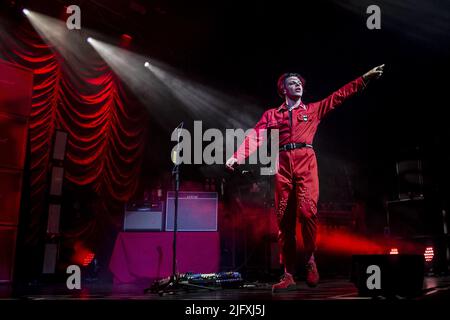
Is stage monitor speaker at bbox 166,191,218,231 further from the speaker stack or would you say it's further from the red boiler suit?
the speaker stack

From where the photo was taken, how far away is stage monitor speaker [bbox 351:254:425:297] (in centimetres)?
281

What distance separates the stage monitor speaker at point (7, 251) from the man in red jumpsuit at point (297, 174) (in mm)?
4379

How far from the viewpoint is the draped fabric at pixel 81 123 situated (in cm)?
711

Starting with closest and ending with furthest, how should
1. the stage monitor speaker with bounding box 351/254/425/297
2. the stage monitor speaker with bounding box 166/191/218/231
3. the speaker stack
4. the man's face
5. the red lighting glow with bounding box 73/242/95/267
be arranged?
the stage monitor speaker with bounding box 351/254/425/297 < the man's face < the stage monitor speaker with bounding box 166/191/218/231 < the speaker stack < the red lighting glow with bounding box 73/242/95/267

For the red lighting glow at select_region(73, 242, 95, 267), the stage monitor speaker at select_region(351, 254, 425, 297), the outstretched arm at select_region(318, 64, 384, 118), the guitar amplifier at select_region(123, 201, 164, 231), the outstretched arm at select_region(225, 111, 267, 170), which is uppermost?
the outstretched arm at select_region(318, 64, 384, 118)

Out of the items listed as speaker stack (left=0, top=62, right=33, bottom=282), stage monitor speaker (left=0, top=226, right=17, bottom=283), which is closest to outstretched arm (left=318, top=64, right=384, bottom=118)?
speaker stack (left=0, top=62, right=33, bottom=282)

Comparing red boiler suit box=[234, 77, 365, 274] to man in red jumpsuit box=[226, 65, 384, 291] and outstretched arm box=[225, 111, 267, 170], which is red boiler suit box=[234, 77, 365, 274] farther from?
outstretched arm box=[225, 111, 267, 170]

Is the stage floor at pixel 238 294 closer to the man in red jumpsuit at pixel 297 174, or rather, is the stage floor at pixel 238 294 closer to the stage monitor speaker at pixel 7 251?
the man in red jumpsuit at pixel 297 174

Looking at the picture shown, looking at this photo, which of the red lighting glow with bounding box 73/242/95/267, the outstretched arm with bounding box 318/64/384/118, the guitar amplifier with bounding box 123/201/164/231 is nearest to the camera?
the outstretched arm with bounding box 318/64/384/118

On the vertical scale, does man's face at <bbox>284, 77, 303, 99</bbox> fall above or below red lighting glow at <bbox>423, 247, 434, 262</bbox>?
above

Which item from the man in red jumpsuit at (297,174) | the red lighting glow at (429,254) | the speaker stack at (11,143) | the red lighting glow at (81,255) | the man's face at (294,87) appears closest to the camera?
the man in red jumpsuit at (297,174)

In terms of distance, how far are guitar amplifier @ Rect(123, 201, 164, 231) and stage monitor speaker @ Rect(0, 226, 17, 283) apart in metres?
1.91

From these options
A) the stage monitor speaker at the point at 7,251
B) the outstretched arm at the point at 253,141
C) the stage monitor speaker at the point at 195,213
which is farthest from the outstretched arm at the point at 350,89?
the stage monitor speaker at the point at 7,251

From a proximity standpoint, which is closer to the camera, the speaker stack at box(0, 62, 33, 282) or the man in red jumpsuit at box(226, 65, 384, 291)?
the man in red jumpsuit at box(226, 65, 384, 291)
